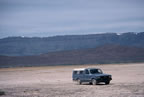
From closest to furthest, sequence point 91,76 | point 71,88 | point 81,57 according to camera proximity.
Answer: point 71,88 → point 91,76 → point 81,57

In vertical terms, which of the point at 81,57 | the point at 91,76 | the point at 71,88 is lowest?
the point at 71,88

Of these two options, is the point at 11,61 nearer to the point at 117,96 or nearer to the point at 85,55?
the point at 85,55

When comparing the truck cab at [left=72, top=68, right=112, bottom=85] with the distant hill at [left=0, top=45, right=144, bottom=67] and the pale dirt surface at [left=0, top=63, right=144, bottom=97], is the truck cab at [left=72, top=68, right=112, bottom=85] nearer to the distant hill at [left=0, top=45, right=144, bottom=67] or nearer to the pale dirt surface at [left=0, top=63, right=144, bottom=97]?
the pale dirt surface at [left=0, top=63, right=144, bottom=97]

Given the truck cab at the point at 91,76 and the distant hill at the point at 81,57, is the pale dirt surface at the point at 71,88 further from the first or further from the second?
the distant hill at the point at 81,57

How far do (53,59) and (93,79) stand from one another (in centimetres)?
11110

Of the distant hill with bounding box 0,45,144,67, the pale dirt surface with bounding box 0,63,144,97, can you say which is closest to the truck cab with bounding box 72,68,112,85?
the pale dirt surface with bounding box 0,63,144,97

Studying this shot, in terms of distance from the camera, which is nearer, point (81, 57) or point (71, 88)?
point (71, 88)

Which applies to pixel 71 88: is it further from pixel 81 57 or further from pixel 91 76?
pixel 81 57

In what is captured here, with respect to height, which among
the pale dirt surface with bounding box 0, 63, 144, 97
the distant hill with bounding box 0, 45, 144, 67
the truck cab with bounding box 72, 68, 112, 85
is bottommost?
the pale dirt surface with bounding box 0, 63, 144, 97

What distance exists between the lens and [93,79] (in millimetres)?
29703

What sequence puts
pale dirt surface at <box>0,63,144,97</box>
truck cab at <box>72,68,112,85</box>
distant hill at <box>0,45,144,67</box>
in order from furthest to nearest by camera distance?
distant hill at <box>0,45,144,67</box> → truck cab at <box>72,68,112,85</box> → pale dirt surface at <box>0,63,144,97</box>

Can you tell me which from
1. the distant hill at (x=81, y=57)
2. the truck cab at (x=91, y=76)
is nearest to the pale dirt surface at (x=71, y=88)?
the truck cab at (x=91, y=76)

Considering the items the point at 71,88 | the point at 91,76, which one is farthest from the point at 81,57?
the point at 71,88

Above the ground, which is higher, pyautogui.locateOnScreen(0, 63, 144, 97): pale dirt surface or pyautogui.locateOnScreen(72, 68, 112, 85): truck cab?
pyautogui.locateOnScreen(72, 68, 112, 85): truck cab
